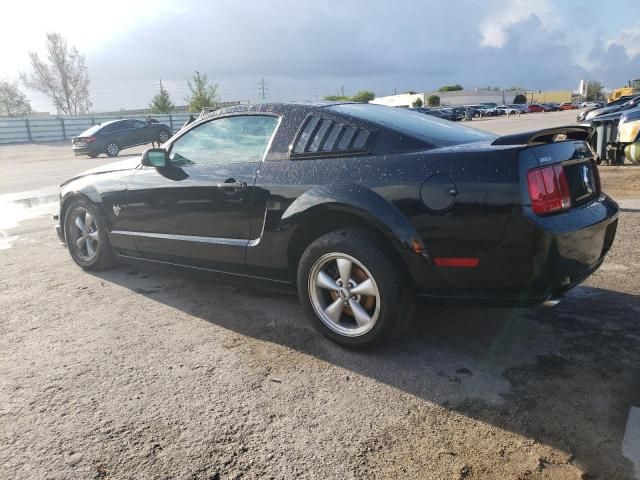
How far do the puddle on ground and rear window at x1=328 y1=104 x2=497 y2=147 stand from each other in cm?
498

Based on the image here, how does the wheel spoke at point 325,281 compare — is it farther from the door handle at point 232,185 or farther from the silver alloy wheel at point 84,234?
the silver alloy wheel at point 84,234

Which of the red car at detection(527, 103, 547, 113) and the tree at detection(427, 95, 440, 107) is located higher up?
the tree at detection(427, 95, 440, 107)

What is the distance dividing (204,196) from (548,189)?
2.34 meters

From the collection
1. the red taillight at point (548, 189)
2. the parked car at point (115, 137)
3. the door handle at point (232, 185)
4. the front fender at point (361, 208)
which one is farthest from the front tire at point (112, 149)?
the red taillight at point (548, 189)

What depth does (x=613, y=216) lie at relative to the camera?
3.27 m

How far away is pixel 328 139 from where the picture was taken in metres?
3.40

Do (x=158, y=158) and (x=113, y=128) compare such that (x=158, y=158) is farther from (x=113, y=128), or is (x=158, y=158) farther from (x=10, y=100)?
(x=10, y=100)

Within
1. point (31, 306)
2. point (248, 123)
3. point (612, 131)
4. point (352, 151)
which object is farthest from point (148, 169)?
point (612, 131)

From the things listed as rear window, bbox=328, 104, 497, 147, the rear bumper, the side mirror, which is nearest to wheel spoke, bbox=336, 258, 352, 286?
the rear bumper

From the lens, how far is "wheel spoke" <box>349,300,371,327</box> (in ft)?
10.5

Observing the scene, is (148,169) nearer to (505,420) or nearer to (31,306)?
(31,306)

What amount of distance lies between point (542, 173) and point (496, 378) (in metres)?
1.14

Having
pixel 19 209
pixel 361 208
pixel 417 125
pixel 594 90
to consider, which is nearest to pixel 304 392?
pixel 361 208

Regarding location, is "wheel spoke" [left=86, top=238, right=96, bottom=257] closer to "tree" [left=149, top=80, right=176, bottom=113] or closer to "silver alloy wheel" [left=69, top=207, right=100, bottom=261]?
Answer: "silver alloy wheel" [left=69, top=207, right=100, bottom=261]
